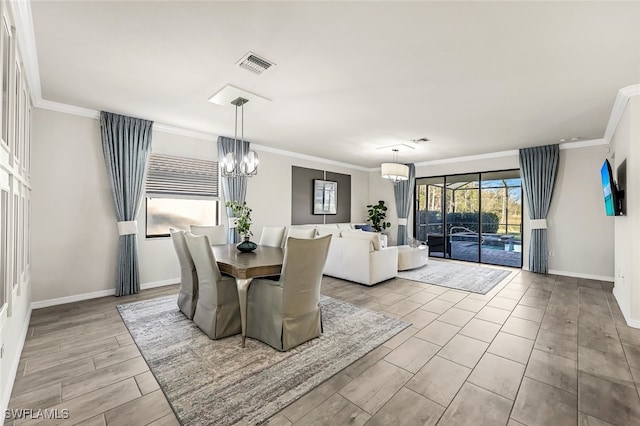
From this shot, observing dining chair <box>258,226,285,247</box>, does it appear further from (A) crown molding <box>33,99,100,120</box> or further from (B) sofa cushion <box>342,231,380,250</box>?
(A) crown molding <box>33,99,100,120</box>

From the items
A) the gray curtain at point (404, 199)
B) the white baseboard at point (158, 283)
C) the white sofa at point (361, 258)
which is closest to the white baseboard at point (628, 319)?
the white sofa at point (361, 258)

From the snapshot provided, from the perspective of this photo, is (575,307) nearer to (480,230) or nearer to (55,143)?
(480,230)

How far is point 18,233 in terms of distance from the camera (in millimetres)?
2375

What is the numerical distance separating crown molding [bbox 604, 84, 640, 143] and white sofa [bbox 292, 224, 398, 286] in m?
3.30

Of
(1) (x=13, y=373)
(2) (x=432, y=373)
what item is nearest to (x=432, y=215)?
(2) (x=432, y=373)

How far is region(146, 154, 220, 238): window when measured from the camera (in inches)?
177

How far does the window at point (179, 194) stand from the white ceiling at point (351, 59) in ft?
2.57

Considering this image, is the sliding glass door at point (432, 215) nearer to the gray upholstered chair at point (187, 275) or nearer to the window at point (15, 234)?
the gray upholstered chair at point (187, 275)

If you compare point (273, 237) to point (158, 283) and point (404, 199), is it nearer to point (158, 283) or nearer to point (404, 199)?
point (158, 283)

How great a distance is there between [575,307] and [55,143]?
23.4 ft

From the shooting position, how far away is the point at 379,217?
27.1 ft

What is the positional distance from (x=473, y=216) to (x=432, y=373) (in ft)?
18.4

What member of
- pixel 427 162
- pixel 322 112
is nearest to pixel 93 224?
pixel 322 112

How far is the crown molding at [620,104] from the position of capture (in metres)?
2.98
